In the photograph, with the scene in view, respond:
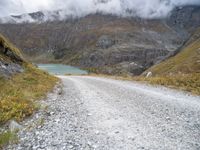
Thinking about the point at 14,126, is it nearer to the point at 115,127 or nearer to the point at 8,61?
the point at 115,127

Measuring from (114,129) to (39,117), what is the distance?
4.72m

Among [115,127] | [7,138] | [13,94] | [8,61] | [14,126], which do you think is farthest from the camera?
[8,61]

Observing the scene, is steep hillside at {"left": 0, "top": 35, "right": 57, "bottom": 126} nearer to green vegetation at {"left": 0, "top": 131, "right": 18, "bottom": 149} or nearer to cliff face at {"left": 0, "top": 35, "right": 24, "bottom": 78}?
cliff face at {"left": 0, "top": 35, "right": 24, "bottom": 78}

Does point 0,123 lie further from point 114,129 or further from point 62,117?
point 114,129

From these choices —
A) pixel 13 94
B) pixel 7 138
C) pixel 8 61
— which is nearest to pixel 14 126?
pixel 7 138

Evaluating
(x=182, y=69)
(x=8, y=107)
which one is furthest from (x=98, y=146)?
(x=182, y=69)

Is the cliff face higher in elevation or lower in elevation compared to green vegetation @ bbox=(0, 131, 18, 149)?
higher

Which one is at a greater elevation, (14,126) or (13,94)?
(13,94)

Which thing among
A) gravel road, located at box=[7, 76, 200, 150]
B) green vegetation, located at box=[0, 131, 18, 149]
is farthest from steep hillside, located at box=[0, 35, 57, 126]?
green vegetation, located at box=[0, 131, 18, 149]

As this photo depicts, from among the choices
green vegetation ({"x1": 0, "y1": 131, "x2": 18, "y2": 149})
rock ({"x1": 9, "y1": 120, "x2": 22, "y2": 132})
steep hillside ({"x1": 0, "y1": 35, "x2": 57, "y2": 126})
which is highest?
steep hillside ({"x1": 0, "y1": 35, "x2": 57, "y2": 126})

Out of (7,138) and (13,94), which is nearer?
(7,138)

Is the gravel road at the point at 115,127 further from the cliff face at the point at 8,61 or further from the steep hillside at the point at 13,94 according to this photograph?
the cliff face at the point at 8,61

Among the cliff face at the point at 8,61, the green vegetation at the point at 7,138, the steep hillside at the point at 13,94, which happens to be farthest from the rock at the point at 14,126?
the cliff face at the point at 8,61

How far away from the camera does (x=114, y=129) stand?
12789 millimetres
